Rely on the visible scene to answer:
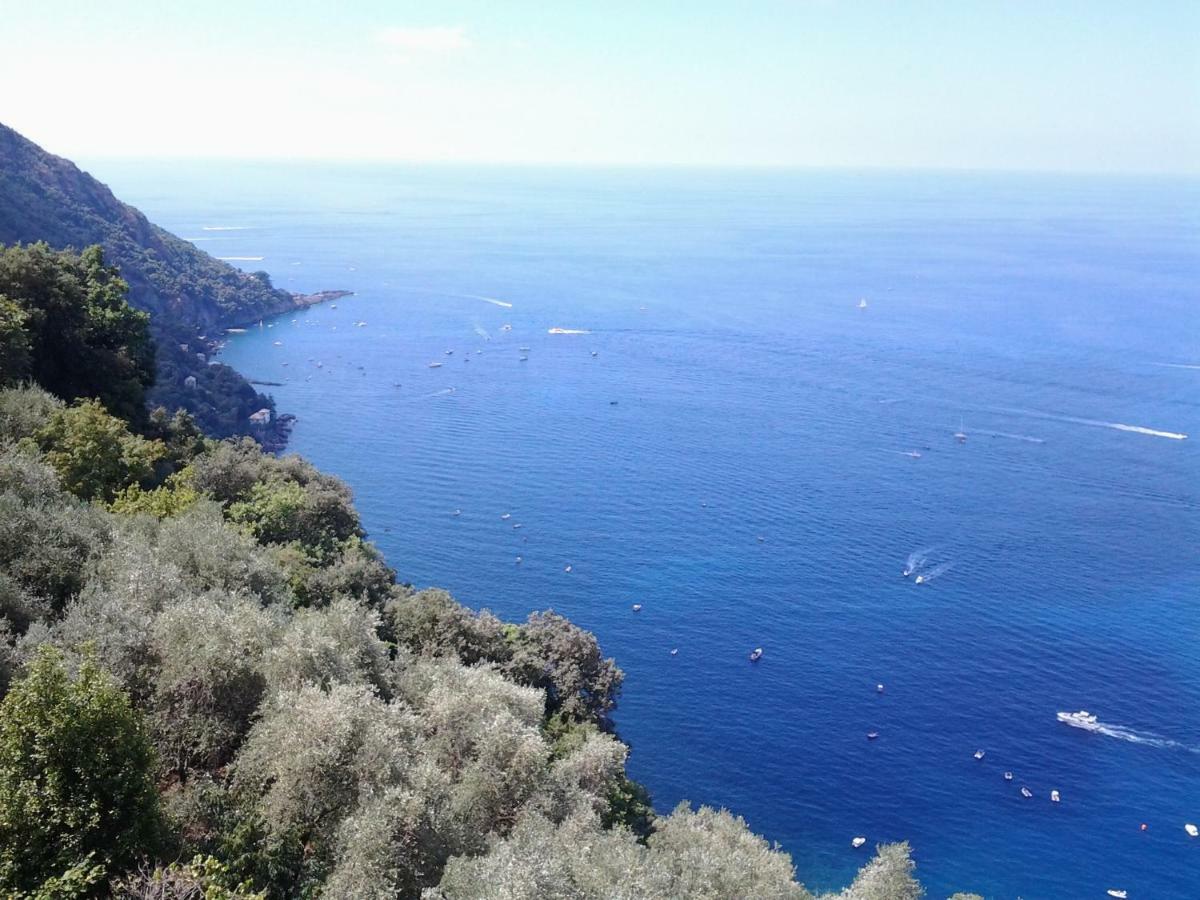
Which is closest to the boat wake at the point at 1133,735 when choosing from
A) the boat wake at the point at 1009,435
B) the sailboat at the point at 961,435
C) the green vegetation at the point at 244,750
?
the green vegetation at the point at 244,750

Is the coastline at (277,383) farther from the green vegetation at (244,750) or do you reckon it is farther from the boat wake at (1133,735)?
the boat wake at (1133,735)

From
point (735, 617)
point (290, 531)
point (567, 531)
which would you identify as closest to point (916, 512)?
point (735, 617)

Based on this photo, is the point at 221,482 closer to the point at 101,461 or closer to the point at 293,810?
the point at 101,461

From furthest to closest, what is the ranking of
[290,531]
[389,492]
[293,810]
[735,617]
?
[389,492] < [735,617] < [290,531] < [293,810]

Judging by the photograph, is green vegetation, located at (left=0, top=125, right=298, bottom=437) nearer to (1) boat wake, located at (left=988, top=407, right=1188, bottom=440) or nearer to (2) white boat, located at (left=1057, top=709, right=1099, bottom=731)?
(2) white boat, located at (left=1057, top=709, right=1099, bottom=731)

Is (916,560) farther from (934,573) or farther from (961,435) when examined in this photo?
(961,435)

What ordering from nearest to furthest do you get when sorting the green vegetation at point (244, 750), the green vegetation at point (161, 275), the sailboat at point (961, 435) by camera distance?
the green vegetation at point (244, 750)
the green vegetation at point (161, 275)
the sailboat at point (961, 435)

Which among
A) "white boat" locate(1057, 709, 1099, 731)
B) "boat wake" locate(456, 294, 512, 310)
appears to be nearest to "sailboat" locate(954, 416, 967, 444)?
"white boat" locate(1057, 709, 1099, 731)
